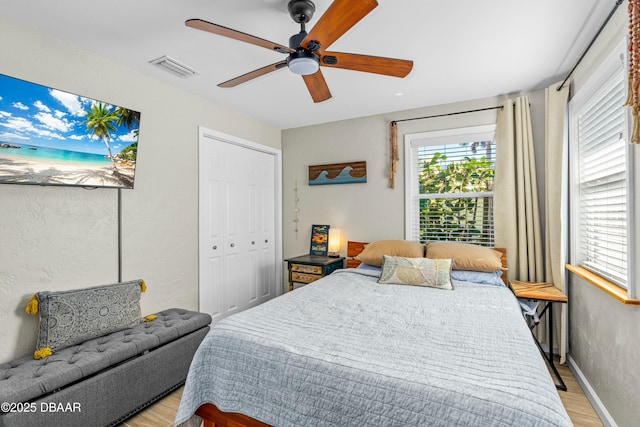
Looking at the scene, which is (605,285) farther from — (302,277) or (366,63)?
(302,277)

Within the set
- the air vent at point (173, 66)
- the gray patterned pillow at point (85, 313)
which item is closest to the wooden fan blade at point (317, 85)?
the air vent at point (173, 66)

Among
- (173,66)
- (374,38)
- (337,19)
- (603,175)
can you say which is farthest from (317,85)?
(603,175)

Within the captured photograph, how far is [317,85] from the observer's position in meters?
2.23

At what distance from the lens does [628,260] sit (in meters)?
1.73

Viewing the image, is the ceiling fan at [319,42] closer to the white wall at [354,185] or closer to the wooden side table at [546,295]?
the white wall at [354,185]

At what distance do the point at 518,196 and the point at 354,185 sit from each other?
1.77 meters

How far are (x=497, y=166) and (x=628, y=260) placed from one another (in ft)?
5.57

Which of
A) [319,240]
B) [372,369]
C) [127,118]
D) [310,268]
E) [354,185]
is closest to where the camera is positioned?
[372,369]

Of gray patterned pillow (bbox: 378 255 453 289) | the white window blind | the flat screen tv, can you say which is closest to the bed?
gray patterned pillow (bbox: 378 255 453 289)

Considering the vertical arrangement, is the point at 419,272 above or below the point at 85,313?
above

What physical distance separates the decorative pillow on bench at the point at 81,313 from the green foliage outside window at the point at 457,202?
297 centimetres

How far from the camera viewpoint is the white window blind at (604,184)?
1947 mm

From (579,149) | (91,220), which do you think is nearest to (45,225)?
(91,220)

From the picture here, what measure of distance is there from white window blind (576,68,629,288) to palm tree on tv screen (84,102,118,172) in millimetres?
3310
